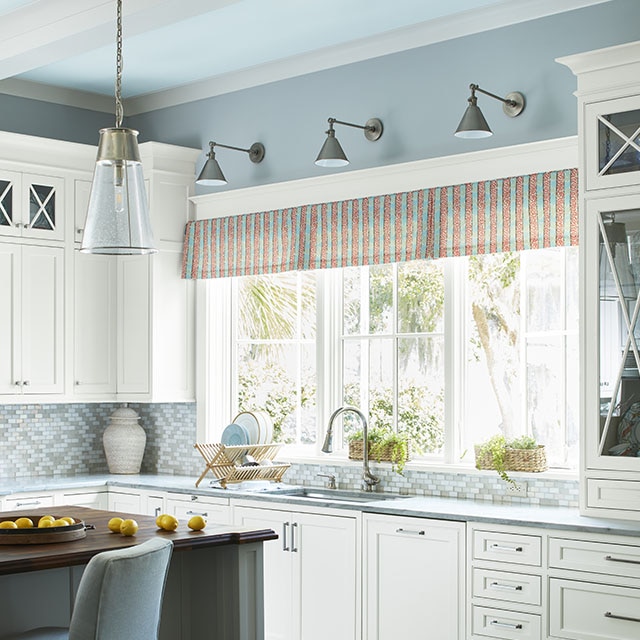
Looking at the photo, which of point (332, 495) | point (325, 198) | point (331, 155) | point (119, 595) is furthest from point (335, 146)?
point (119, 595)

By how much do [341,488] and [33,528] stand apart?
2403 mm

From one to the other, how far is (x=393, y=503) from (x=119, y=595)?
217 cm

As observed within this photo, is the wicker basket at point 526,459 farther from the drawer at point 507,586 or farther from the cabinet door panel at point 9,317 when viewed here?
the cabinet door panel at point 9,317

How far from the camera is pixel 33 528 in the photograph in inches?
133

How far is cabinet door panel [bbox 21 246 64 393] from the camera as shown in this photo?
601cm

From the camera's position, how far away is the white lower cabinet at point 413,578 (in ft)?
14.6

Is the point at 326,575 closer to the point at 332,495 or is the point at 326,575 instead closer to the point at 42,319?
the point at 332,495

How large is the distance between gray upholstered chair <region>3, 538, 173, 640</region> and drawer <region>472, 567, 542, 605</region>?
1.76 meters

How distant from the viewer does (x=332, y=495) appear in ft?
17.9

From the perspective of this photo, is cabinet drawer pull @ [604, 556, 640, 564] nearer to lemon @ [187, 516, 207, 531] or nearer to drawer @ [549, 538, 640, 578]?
drawer @ [549, 538, 640, 578]

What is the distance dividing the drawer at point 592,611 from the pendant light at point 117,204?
2.11 meters

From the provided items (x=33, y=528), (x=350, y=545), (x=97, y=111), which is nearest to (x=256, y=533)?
(x=33, y=528)

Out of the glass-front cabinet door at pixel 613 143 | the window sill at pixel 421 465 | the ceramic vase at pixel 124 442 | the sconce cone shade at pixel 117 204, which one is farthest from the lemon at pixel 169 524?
the ceramic vase at pixel 124 442

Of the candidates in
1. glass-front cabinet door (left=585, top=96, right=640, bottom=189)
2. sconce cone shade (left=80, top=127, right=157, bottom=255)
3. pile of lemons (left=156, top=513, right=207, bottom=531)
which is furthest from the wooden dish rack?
sconce cone shade (left=80, top=127, right=157, bottom=255)
